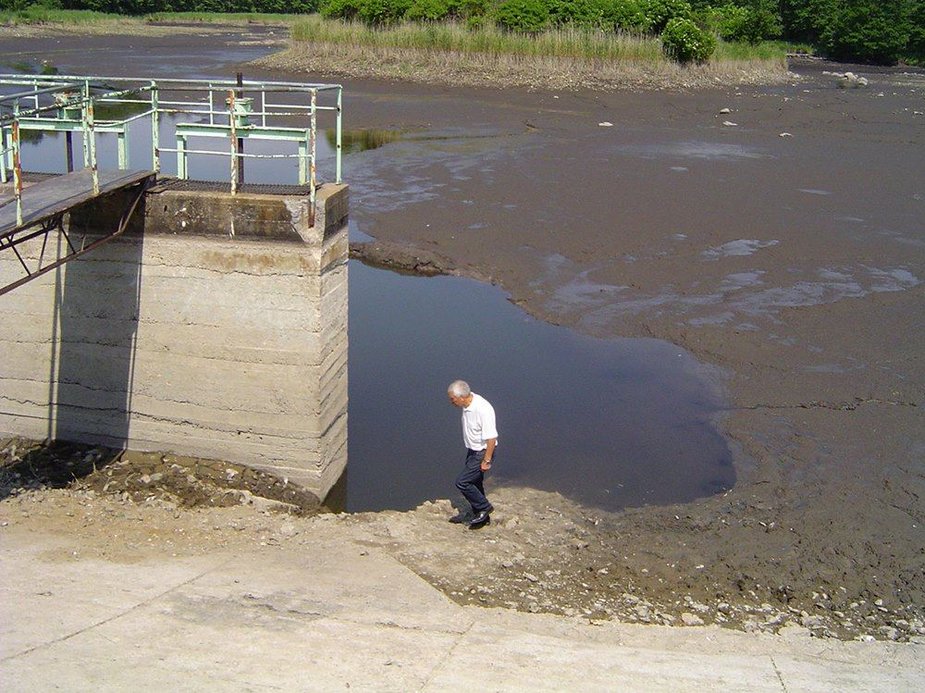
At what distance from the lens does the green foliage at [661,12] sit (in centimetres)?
4231

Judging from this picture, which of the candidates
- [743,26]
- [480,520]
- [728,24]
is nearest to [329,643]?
[480,520]

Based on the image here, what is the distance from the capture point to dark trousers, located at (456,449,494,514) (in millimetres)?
9258

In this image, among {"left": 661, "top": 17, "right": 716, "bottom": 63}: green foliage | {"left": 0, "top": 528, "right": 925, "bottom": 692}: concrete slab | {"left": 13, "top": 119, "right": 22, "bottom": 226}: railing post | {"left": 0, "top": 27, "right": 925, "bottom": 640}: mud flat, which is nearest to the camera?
{"left": 0, "top": 528, "right": 925, "bottom": 692}: concrete slab

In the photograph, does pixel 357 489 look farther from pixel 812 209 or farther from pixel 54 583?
pixel 812 209

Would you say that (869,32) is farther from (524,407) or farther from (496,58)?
(524,407)

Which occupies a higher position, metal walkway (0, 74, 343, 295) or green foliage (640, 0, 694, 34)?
green foliage (640, 0, 694, 34)

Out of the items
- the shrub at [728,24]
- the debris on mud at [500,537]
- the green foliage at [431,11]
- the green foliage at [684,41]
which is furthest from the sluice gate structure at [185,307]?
the shrub at [728,24]

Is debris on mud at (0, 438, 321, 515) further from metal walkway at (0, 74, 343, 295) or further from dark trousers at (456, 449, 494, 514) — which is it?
metal walkway at (0, 74, 343, 295)

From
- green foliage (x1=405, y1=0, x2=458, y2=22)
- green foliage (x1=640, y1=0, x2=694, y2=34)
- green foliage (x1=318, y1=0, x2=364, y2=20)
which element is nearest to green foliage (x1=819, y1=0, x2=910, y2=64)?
green foliage (x1=640, y1=0, x2=694, y2=34)

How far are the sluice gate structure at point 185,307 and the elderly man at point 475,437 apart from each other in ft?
6.29

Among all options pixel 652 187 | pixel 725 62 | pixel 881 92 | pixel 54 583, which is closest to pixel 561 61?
pixel 725 62

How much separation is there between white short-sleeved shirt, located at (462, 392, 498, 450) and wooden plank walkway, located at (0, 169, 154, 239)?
12.9 feet

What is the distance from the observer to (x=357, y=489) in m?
11.1

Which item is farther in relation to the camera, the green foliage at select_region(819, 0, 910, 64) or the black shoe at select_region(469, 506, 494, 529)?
the green foliage at select_region(819, 0, 910, 64)
